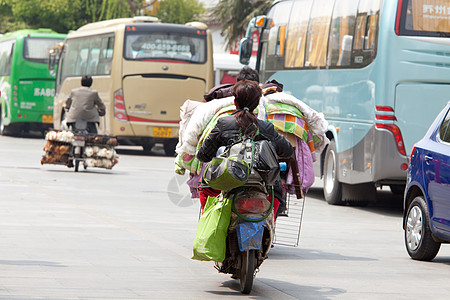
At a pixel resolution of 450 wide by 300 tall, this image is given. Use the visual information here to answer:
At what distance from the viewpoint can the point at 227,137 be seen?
7793mm

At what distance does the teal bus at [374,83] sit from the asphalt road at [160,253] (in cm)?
71

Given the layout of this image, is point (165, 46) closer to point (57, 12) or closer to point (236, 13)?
point (236, 13)

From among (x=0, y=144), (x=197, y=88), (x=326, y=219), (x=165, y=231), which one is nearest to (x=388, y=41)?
(x=326, y=219)

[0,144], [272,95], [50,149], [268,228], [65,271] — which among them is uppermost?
[272,95]

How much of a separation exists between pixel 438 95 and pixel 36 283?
8675 mm

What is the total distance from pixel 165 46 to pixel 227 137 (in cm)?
2118

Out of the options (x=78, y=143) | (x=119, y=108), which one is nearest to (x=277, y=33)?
(x=78, y=143)

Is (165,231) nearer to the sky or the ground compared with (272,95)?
nearer to the ground

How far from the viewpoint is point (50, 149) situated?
808 inches

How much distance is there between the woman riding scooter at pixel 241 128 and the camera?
781cm

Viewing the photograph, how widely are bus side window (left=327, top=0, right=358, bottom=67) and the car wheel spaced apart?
617 centimetres

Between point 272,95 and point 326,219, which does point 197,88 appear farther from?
point 272,95

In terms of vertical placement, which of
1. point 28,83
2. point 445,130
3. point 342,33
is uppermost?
point 342,33

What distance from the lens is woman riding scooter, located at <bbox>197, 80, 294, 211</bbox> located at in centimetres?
781
